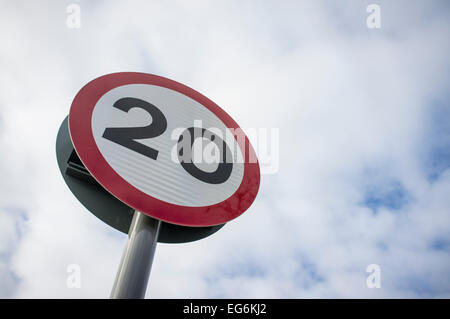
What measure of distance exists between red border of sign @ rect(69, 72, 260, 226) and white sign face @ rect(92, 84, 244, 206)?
26 millimetres

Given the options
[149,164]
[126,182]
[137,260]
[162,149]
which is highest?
[162,149]

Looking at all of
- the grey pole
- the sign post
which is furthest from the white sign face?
the grey pole

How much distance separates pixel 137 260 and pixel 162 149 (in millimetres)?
579

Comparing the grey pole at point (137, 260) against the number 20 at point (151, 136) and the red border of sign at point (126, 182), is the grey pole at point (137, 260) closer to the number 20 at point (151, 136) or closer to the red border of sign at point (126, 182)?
the red border of sign at point (126, 182)

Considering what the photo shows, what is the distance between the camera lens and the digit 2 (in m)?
1.60

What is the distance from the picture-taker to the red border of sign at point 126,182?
4.67 ft

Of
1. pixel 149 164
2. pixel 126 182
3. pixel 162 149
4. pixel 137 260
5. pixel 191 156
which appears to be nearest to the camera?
pixel 137 260

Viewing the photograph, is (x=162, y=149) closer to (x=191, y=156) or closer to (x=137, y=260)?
(x=191, y=156)

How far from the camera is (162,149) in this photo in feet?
5.47

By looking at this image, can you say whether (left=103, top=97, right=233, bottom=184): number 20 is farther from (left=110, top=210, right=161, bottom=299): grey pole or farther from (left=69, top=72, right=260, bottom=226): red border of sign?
(left=110, top=210, right=161, bottom=299): grey pole

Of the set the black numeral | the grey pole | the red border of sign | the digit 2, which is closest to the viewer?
the grey pole

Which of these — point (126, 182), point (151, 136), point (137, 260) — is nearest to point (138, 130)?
point (151, 136)
